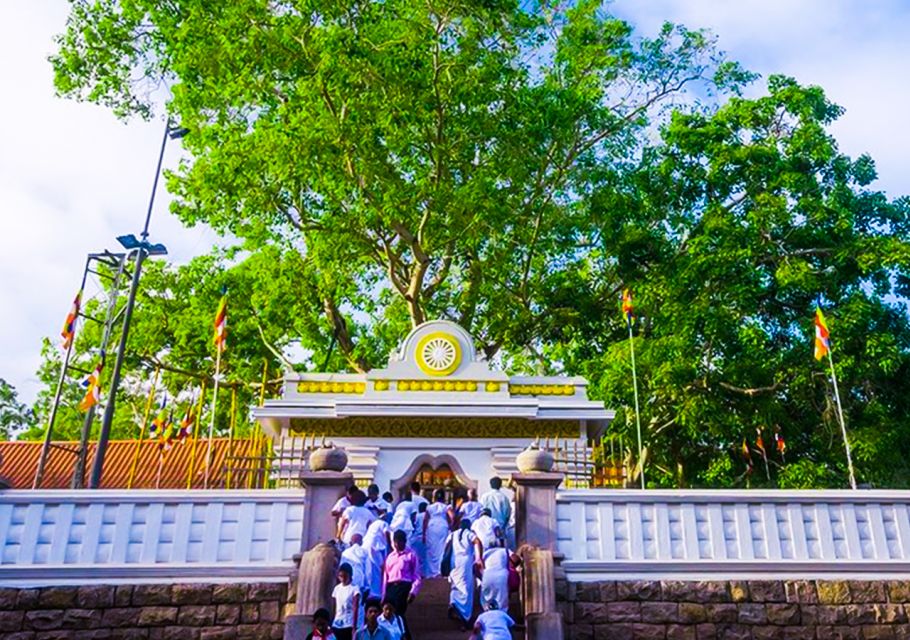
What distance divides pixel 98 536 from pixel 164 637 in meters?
1.27

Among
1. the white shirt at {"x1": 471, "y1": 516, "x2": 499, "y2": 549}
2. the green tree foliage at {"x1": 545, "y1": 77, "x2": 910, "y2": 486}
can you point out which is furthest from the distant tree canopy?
the white shirt at {"x1": 471, "y1": 516, "x2": 499, "y2": 549}

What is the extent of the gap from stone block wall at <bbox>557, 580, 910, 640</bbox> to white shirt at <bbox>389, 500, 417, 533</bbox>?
1.78 meters

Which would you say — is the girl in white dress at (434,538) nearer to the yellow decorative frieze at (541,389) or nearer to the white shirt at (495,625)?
the white shirt at (495,625)

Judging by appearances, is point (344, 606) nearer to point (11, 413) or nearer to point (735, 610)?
point (735, 610)

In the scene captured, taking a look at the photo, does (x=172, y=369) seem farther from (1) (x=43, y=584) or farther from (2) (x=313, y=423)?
(1) (x=43, y=584)

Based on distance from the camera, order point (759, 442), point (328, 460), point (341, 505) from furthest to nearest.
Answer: point (759, 442), point (328, 460), point (341, 505)

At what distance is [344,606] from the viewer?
6.88 meters

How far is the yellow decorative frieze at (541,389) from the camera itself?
49.4 feet

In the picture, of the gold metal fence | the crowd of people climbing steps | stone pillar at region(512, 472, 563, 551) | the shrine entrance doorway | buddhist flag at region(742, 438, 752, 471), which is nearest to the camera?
the crowd of people climbing steps

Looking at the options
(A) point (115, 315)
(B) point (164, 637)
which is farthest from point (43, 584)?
(A) point (115, 315)

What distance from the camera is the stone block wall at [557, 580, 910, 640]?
7.92m

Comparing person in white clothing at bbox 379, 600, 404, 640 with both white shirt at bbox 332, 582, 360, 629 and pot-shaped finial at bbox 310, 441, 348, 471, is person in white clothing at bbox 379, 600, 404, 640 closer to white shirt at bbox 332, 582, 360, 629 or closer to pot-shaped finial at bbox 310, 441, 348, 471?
white shirt at bbox 332, 582, 360, 629

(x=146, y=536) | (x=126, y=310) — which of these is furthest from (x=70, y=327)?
(x=146, y=536)

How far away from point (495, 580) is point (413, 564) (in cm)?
81
